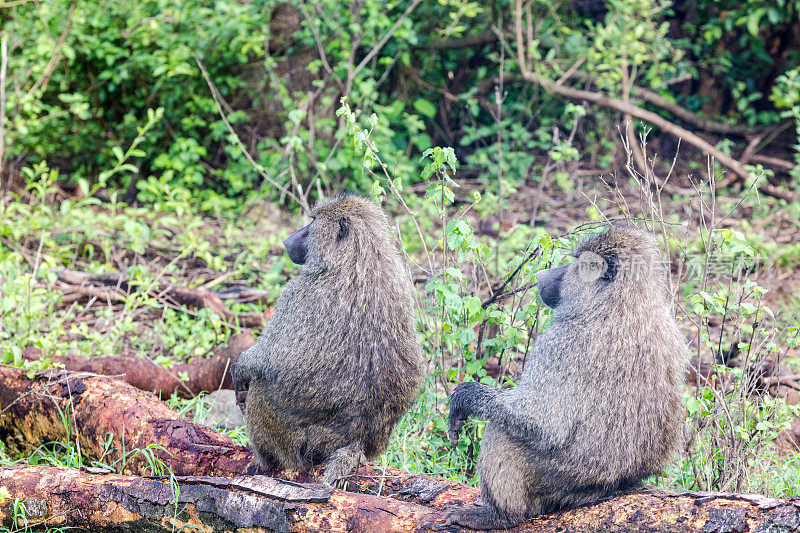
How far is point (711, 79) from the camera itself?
8.57m

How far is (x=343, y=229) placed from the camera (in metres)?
3.01

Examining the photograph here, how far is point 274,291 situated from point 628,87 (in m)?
4.21

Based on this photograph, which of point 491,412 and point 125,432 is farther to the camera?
point 125,432

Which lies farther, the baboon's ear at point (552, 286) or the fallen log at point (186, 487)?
the baboon's ear at point (552, 286)

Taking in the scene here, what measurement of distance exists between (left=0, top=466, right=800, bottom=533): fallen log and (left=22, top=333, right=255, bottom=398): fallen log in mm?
1152

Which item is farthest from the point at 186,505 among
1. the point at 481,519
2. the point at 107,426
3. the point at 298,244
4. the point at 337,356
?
the point at 298,244

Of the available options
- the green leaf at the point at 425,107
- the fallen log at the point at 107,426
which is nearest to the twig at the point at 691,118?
the green leaf at the point at 425,107

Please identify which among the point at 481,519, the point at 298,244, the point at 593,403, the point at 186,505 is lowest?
the point at 186,505

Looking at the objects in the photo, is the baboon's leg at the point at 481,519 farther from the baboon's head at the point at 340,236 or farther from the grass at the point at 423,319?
the baboon's head at the point at 340,236

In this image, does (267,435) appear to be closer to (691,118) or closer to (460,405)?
(460,405)

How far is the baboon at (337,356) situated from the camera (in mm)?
2879

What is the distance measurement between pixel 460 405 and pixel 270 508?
2.40 feet

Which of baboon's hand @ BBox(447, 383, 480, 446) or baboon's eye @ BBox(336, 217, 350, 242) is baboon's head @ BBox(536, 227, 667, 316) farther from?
baboon's eye @ BBox(336, 217, 350, 242)

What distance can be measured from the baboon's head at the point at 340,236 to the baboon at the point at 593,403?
32.1 inches
